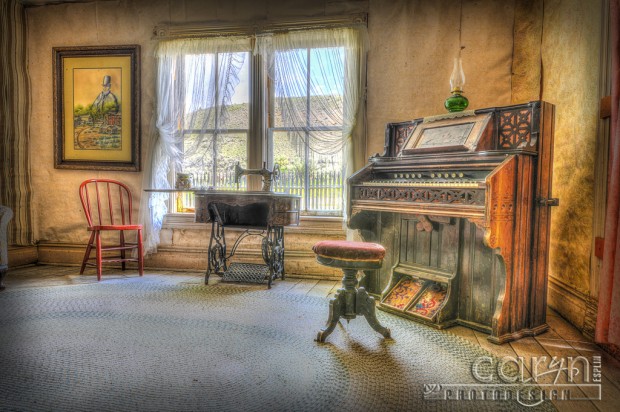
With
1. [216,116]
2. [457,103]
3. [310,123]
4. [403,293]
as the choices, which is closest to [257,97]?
[216,116]

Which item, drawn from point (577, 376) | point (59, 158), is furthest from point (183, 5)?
point (577, 376)

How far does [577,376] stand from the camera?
1.99 metres

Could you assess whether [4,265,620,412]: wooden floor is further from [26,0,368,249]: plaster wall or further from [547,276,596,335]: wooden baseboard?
[26,0,368,249]: plaster wall

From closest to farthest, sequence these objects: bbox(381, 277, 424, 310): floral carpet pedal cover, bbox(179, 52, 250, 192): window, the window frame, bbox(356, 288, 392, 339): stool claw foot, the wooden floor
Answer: the wooden floor
bbox(356, 288, 392, 339): stool claw foot
bbox(381, 277, 424, 310): floral carpet pedal cover
the window frame
bbox(179, 52, 250, 192): window

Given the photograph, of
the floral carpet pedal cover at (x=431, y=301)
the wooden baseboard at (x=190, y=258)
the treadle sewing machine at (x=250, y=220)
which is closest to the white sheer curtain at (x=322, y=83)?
the treadle sewing machine at (x=250, y=220)

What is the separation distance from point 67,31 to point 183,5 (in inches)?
58.0

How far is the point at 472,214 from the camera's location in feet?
7.79

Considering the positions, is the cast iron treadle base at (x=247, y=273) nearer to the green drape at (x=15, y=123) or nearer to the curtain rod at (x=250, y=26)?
the curtain rod at (x=250, y=26)

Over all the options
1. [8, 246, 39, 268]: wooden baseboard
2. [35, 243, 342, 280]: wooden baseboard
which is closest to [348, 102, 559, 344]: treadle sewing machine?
[35, 243, 342, 280]: wooden baseboard

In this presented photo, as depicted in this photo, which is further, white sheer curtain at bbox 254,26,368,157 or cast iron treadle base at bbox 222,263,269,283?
white sheer curtain at bbox 254,26,368,157

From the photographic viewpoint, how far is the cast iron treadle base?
12.9 ft

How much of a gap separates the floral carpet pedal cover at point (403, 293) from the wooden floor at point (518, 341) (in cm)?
38

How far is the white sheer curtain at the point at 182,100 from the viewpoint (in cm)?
438

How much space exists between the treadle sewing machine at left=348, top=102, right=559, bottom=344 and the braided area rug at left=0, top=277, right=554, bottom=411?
317mm
